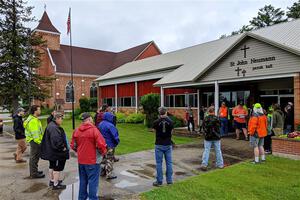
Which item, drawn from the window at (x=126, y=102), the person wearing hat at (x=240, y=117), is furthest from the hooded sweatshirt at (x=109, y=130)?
the window at (x=126, y=102)

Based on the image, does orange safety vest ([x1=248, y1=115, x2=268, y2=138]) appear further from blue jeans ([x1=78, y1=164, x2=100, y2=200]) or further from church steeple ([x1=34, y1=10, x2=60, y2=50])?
church steeple ([x1=34, y1=10, x2=60, y2=50])

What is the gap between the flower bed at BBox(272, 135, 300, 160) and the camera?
841 cm

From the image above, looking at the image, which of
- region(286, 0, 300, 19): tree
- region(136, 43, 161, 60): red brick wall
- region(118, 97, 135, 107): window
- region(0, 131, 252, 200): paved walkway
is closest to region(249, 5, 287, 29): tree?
region(286, 0, 300, 19): tree

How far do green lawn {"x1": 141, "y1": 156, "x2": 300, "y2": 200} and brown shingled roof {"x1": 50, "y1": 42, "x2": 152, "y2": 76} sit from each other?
4012 cm

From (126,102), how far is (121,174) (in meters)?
21.2

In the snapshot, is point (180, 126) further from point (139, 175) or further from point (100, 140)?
point (100, 140)

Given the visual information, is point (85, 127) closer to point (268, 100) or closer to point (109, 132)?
point (109, 132)

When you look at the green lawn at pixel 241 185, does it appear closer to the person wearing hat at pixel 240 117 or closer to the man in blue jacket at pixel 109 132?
the man in blue jacket at pixel 109 132

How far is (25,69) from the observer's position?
25.6m

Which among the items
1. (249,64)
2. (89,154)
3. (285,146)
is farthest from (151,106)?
(89,154)

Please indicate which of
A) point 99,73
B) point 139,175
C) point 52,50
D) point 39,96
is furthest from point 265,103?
point 52,50

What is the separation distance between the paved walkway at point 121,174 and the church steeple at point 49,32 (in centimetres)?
4031

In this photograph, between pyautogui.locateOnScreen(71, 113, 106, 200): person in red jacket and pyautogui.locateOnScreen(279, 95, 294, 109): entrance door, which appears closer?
pyautogui.locateOnScreen(71, 113, 106, 200): person in red jacket

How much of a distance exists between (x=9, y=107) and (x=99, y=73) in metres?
22.7
